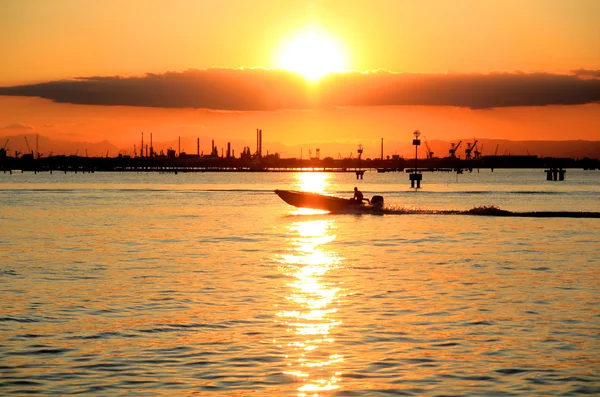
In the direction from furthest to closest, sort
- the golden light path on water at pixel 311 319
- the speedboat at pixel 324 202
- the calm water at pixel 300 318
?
the speedboat at pixel 324 202 < the golden light path on water at pixel 311 319 < the calm water at pixel 300 318

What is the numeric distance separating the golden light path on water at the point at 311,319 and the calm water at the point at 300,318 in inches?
2.7

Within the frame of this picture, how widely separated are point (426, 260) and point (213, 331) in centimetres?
2184

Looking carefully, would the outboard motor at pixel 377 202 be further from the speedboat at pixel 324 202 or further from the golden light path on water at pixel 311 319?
the golden light path on water at pixel 311 319

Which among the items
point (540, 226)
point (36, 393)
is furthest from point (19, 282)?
point (540, 226)

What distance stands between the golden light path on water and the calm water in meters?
0.07

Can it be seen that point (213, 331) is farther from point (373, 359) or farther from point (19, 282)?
point (19, 282)

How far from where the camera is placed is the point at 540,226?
70812 millimetres

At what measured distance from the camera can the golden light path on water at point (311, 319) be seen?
59.3ft

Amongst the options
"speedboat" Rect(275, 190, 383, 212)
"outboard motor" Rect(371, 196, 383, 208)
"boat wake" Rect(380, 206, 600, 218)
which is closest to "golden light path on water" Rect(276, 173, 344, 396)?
"outboard motor" Rect(371, 196, 383, 208)

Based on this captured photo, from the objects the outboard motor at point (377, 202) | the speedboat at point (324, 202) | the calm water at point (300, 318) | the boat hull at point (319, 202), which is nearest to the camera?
the calm water at point (300, 318)

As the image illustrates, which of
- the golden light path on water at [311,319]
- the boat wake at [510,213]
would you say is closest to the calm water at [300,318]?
the golden light path on water at [311,319]

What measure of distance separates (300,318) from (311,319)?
376 millimetres

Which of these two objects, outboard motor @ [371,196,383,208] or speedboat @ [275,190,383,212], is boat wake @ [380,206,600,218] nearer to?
outboard motor @ [371,196,383,208]

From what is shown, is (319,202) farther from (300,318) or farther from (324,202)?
(300,318)
